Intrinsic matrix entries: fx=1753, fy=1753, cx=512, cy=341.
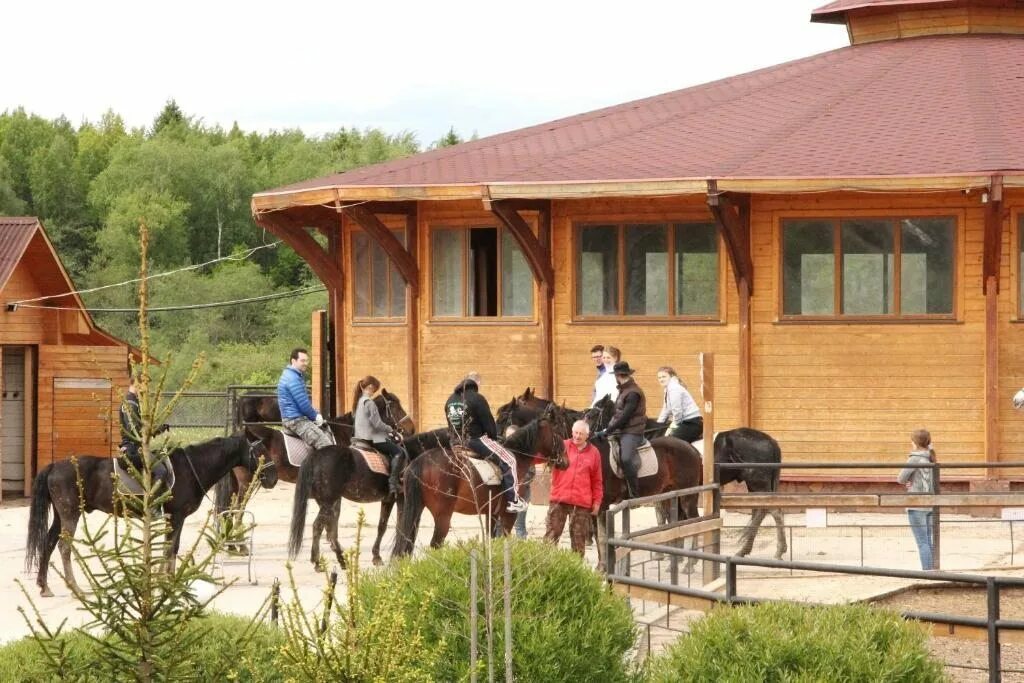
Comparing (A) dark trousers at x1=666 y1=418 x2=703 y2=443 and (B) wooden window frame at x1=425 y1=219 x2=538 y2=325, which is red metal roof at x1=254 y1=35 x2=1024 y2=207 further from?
(A) dark trousers at x1=666 y1=418 x2=703 y2=443

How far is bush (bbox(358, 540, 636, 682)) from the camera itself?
10.2 metres

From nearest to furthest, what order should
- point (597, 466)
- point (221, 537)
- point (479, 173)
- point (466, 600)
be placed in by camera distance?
point (221, 537) → point (466, 600) → point (597, 466) → point (479, 173)

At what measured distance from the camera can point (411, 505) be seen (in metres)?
16.9

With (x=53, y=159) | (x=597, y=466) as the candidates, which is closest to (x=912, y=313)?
(x=597, y=466)

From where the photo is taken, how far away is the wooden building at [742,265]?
22625 mm

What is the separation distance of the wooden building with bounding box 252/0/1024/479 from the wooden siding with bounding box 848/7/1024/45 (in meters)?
2.59

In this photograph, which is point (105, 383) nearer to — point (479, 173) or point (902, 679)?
point (479, 173)

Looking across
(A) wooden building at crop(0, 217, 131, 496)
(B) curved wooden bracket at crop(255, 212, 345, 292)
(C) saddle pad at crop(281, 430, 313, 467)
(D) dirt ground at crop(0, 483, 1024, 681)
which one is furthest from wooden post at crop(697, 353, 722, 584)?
(A) wooden building at crop(0, 217, 131, 496)

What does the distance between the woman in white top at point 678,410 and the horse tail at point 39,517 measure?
6669 mm

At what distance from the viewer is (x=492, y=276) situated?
25188 millimetres

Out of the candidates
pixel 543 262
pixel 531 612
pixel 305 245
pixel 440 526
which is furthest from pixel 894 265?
pixel 531 612

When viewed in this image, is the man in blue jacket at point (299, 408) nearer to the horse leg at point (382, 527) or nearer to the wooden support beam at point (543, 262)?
the horse leg at point (382, 527)

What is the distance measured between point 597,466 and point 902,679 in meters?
7.20

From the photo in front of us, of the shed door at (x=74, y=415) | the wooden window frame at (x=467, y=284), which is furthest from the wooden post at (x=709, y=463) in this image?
the shed door at (x=74, y=415)
